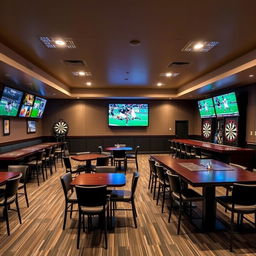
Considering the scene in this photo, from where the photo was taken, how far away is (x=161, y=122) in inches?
426

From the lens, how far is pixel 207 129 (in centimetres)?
923

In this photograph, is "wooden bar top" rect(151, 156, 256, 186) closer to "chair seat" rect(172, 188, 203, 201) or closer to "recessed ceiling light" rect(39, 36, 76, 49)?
"chair seat" rect(172, 188, 203, 201)

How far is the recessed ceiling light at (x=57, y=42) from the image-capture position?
12.7ft

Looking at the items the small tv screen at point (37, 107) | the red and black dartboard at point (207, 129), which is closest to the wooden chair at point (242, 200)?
the red and black dartboard at point (207, 129)

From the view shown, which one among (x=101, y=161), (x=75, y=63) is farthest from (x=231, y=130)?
(x=75, y=63)

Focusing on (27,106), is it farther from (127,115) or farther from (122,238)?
(122,238)

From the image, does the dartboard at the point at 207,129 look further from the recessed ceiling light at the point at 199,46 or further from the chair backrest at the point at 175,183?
the chair backrest at the point at 175,183

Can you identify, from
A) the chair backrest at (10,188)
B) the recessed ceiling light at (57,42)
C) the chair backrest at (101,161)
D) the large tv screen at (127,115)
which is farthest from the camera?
the large tv screen at (127,115)

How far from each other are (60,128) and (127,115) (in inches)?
138

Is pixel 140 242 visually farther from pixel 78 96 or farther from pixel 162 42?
pixel 78 96

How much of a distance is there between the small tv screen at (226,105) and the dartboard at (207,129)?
51.7 inches

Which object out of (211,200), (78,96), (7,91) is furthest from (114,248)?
(78,96)

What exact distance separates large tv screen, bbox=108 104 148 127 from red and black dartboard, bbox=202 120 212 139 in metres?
2.89

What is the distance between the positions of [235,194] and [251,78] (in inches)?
168
